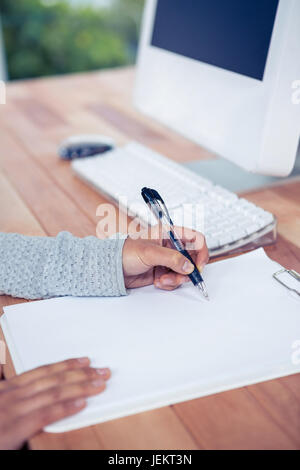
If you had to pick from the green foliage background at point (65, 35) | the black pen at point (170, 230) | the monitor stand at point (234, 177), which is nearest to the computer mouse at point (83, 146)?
the monitor stand at point (234, 177)

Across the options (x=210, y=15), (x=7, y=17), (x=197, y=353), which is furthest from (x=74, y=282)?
(x=7, y=17)

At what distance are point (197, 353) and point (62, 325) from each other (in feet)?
0.52

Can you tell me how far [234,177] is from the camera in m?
0.97

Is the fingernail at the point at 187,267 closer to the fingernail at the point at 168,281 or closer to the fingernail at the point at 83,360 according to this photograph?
the fingernail at the point at 168,281

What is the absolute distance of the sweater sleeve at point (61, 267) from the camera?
0.63 m

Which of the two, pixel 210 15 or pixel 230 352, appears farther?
pixel 210 15

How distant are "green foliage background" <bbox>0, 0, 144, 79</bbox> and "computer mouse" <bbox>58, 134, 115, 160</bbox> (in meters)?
2.82

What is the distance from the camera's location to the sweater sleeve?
24.7 inches

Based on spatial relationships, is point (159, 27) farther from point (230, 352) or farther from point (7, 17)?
point (7, 17)

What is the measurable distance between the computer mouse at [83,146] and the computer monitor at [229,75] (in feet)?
0.41

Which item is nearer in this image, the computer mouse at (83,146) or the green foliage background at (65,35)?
the computer mouse at (83,146)
